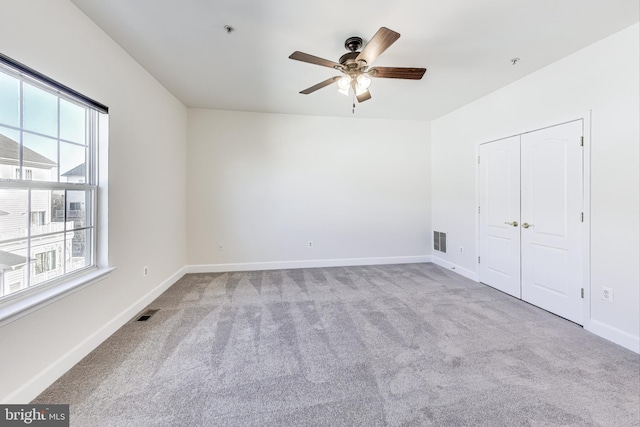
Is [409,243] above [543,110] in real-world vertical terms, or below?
below

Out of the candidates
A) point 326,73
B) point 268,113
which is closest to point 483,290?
point 326,73

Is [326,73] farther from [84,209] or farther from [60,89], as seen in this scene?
[84,209]

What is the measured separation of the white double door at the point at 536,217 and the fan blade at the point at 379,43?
223cm

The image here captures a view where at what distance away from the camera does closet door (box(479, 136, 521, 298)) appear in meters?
3.20

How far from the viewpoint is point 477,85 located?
3.26 metres

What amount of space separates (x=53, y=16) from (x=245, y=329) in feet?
9.34

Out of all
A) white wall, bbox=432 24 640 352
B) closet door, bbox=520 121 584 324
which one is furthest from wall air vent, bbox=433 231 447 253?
white wall, bbox=432 24 640 352

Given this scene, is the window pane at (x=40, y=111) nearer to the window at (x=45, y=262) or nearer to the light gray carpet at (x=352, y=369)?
the window at (x=45, y=262)

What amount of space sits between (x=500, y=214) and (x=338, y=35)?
3.07 meters

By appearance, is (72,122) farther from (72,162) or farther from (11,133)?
(11,133)

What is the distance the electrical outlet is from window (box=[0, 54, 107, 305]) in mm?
4604

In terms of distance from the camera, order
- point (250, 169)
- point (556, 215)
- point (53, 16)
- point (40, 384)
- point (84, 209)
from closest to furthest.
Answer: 1. point (40, 384)
2. point (53, 16)
3. point (84, 209)
4. point (556, 215)
5. point (250, 169)

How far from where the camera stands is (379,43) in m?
1.86

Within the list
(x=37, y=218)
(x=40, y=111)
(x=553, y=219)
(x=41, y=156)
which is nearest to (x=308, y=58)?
(x=40, y=111)
